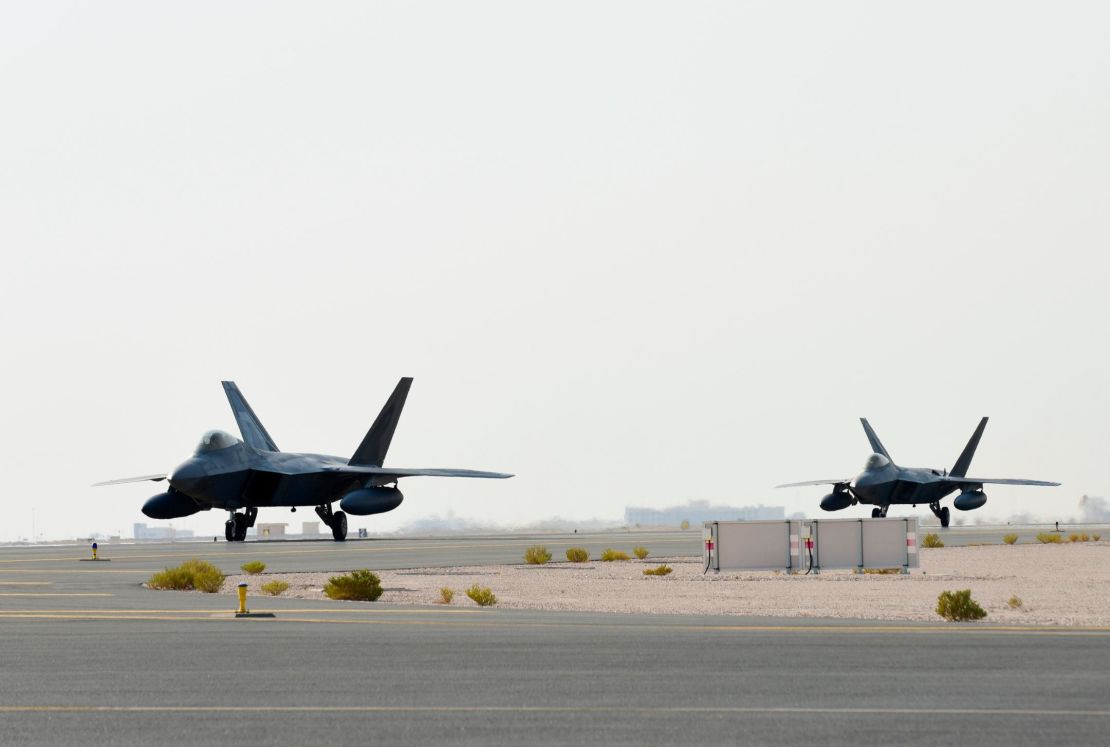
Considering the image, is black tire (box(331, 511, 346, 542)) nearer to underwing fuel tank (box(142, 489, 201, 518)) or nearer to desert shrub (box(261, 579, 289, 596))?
underwing fuel tank (box(142, 489, 201, 518))

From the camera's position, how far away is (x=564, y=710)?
39.0ft

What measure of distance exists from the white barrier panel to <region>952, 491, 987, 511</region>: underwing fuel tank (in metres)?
47.8

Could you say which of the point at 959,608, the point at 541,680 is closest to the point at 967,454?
the point at 959,608

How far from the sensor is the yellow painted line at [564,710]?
11.7m

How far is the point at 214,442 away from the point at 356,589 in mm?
27246

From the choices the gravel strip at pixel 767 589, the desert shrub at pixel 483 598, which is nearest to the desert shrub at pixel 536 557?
the gravel strip at pixel 767 589

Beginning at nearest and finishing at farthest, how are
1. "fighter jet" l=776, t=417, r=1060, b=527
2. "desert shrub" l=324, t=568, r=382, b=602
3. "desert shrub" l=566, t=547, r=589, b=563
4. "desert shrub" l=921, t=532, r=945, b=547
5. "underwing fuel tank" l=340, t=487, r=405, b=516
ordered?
"desert shrub" l=324, t=568, r=382, b=602, "desert shrub" l=566, t=547, r=589, b=563, "underwing fuel tank" l=340, t=487, r=405, b=516, "desert shrub" l=921, t=532, r=945, b=547, "fighter jet" l=776, t=417, r=1060, b=527

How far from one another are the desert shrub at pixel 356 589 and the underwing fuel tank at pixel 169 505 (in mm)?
26699

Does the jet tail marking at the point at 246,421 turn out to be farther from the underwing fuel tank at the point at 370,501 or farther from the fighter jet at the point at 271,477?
the underwing fuel tank at the point at 370,501

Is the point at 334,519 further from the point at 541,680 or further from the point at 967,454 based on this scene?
the point at 541,680

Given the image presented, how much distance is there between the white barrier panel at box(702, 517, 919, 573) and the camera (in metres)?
39.4

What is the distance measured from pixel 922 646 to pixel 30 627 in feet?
40.1

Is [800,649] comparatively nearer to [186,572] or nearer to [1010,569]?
[186,572]

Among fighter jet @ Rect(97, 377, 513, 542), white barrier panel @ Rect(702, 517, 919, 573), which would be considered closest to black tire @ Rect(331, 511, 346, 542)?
fighter jet @ Rect(97, 377, 513, 542)
